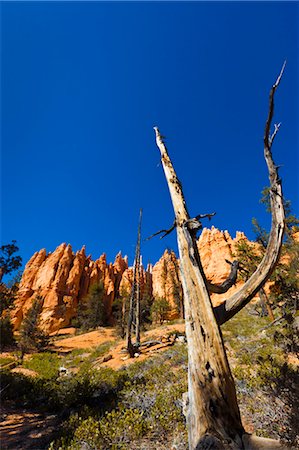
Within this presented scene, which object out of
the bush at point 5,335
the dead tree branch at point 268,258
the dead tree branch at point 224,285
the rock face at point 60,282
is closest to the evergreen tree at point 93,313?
the rock face at point 60,282

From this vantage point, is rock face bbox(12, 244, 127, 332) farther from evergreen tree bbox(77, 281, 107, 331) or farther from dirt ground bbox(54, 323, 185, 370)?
dirt ground bbox(54, 323, 185, 370)

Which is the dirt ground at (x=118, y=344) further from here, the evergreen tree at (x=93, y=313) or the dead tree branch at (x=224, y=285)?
the dead tree branch at (x=224, y=285)

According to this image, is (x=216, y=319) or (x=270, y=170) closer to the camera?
(x=216, y=319)

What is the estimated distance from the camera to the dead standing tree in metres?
2.03

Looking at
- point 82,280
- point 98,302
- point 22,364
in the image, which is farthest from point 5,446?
point 82,280

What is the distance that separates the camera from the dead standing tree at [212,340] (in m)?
2.03

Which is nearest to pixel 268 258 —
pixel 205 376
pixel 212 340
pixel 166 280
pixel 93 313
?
pixel 212 340

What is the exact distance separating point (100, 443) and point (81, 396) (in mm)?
3590

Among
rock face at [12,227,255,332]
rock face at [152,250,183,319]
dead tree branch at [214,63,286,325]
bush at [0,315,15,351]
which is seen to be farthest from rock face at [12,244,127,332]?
dead tree branch at [214,63,286,325]

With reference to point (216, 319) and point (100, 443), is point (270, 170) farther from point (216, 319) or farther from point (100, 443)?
point (100, 443)

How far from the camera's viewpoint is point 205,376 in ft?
7.51

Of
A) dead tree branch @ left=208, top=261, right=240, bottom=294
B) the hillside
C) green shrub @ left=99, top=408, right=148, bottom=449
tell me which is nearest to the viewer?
dead tree branch @ left=208, top=261, right=240, bottom=294

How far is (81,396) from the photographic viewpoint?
26.3 ft

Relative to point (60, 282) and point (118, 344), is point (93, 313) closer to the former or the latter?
point (60, 282)
